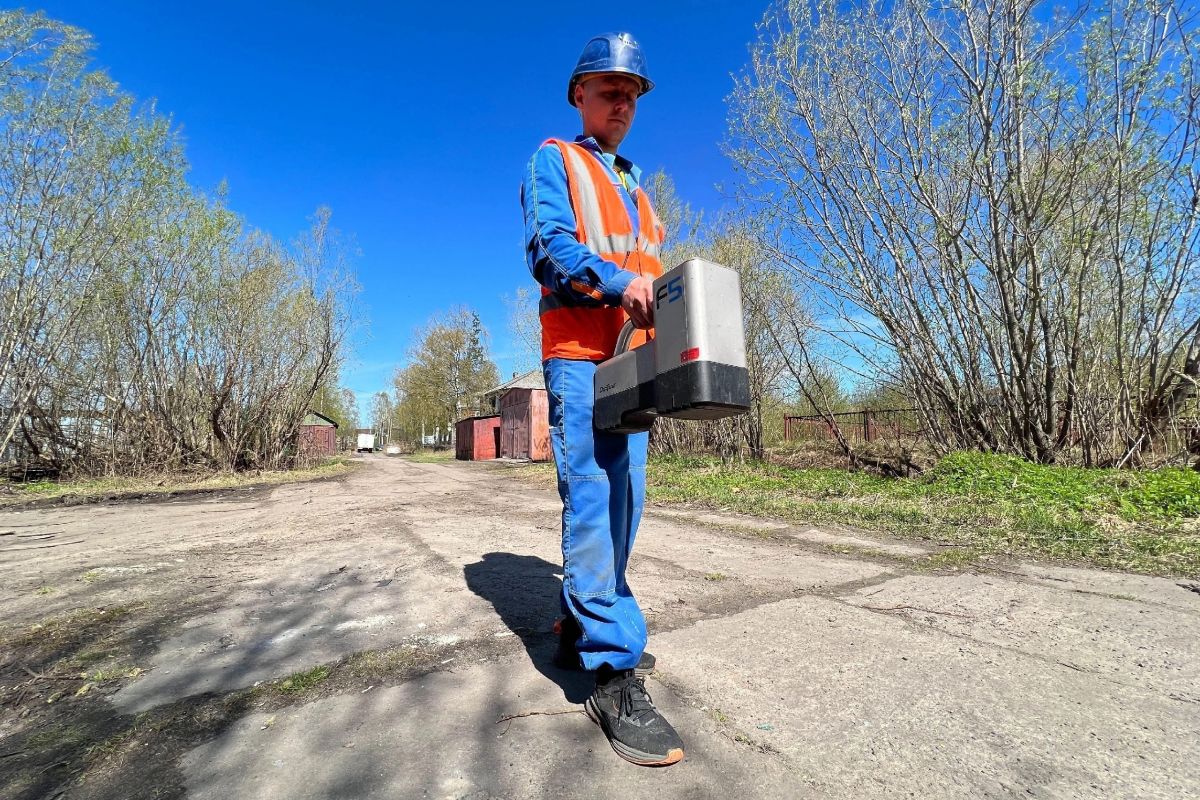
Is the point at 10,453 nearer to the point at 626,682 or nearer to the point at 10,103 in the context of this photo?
the point at 10,103

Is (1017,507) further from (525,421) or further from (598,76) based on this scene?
(525,421)

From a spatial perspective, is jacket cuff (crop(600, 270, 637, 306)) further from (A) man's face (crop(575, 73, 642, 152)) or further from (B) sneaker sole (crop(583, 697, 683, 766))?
(B) sneaker sole (crop(583, 697, 683, 766))

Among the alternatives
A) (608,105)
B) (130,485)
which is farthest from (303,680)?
(130,485)

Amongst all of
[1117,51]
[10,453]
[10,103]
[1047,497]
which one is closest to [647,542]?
[1047,497]

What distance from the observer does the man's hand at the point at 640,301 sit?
4.69ft

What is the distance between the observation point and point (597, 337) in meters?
1.69

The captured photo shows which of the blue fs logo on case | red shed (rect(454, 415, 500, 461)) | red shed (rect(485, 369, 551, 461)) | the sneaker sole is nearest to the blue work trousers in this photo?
the sneaker sole

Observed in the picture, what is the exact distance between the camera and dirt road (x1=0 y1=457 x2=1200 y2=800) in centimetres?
124

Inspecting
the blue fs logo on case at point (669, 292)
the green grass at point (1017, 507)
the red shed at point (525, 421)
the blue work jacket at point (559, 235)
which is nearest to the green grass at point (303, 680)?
the blue work jacket at point (559, 235)

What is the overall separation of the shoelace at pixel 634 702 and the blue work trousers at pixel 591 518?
6cm

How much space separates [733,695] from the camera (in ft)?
5.23

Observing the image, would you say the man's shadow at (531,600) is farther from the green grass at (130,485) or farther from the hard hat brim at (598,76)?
the green grass at (130,485)

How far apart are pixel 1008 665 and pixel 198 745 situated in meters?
2.39

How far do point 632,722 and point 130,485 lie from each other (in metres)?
13.4
